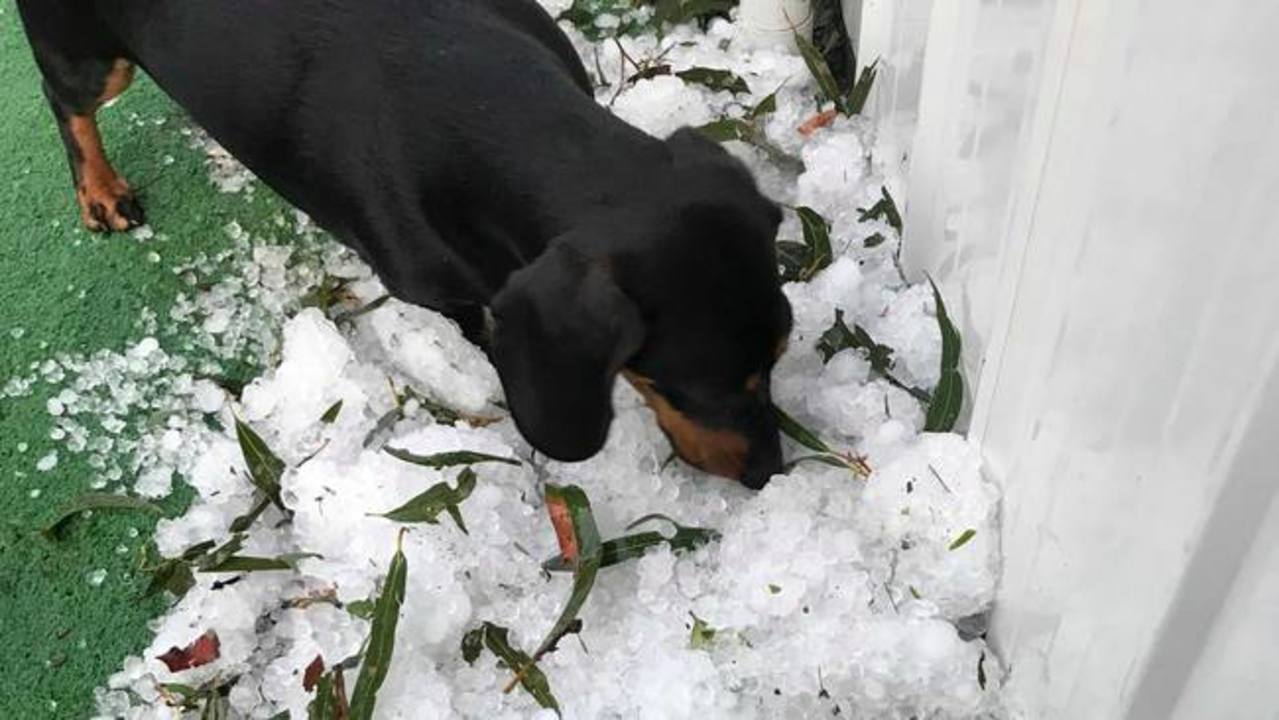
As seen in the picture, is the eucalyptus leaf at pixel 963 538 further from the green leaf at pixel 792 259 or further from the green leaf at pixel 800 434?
the green leaf at pixel 792 259

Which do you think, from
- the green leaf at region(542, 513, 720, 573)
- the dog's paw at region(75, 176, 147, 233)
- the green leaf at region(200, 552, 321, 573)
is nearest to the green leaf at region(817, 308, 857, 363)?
the green leaf at region(542, 513, 720, 573)

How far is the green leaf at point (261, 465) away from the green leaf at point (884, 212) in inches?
38.7

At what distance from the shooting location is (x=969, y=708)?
1.69m

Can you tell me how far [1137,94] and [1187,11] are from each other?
0.39ft

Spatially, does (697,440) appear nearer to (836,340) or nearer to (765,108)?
(836,340)

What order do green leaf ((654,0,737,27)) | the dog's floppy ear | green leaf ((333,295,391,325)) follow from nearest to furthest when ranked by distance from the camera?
the dog's floppy ear → green leaf ((333,295,391,325)) → green leaf ((654,0,737,27))

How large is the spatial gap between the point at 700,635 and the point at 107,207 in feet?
4.62

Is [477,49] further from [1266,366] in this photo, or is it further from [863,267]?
[1266,366]

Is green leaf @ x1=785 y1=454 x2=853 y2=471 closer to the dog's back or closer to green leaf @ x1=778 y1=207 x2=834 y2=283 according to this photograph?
green leaf @ x1=778 y1=207 x2=834 y2=283

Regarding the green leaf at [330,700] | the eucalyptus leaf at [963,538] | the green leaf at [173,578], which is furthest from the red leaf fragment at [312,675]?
the eucalyptus leaf at [963,538]

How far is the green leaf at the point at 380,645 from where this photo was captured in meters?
1.70

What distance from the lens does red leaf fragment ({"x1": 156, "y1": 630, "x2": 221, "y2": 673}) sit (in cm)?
181

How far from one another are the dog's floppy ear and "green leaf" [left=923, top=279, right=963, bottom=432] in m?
0.46

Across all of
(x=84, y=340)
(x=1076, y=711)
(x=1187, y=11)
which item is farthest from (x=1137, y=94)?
(x=84, y=340)
